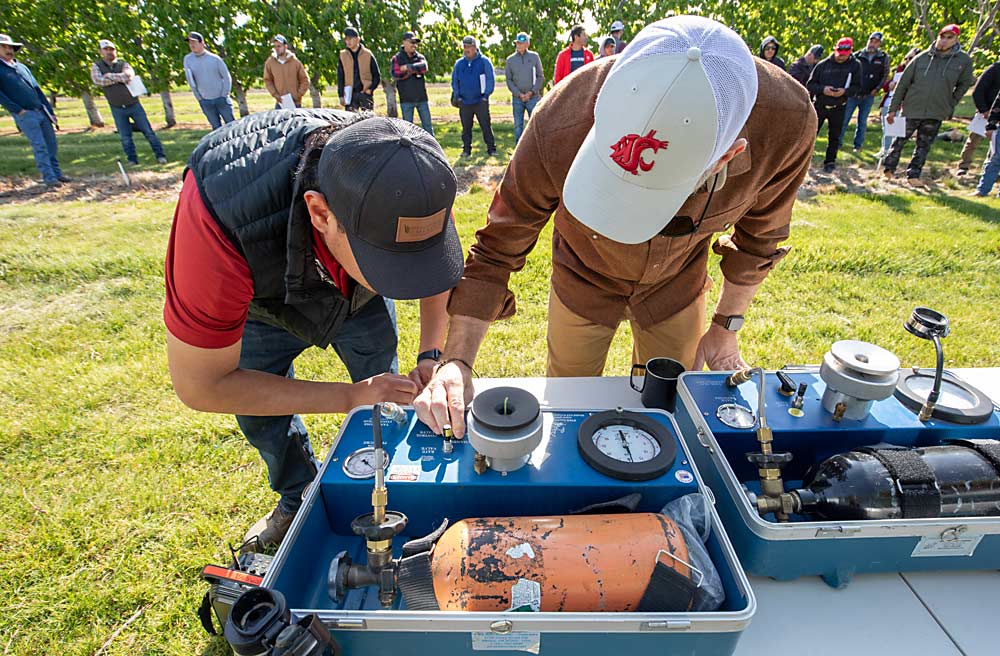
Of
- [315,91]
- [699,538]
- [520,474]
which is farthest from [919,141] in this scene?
[315,91]

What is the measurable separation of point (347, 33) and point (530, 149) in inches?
344

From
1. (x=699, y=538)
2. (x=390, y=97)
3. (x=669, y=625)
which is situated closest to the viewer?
(x=669, y=625)

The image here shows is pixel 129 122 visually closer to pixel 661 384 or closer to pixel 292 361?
pixel 292 361

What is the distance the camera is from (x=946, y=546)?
104 centimetres

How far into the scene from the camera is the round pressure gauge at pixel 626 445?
3.40 feet

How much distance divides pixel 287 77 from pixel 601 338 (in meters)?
9.62

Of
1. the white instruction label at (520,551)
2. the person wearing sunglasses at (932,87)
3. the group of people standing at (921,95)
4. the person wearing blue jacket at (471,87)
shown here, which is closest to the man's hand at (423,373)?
the white instruction label at (520,551)

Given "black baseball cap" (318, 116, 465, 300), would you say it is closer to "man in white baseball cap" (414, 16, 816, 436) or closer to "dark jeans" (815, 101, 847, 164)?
"man in white baseball cap" (414, 16, 816, 436)

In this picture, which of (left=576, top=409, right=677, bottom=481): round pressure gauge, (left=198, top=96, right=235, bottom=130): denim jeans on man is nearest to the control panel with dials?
(left=576, top=409, right=677, bottom=481): round pressure gauge

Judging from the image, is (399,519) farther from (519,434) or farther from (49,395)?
(49,395)

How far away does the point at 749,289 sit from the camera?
1.66 metres

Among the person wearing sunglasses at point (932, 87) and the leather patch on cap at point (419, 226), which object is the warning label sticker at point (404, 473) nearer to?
the leather patch on cap at point (419, 226)

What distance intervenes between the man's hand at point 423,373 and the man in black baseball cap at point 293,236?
52 mm

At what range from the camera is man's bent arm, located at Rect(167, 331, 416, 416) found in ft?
3.78
